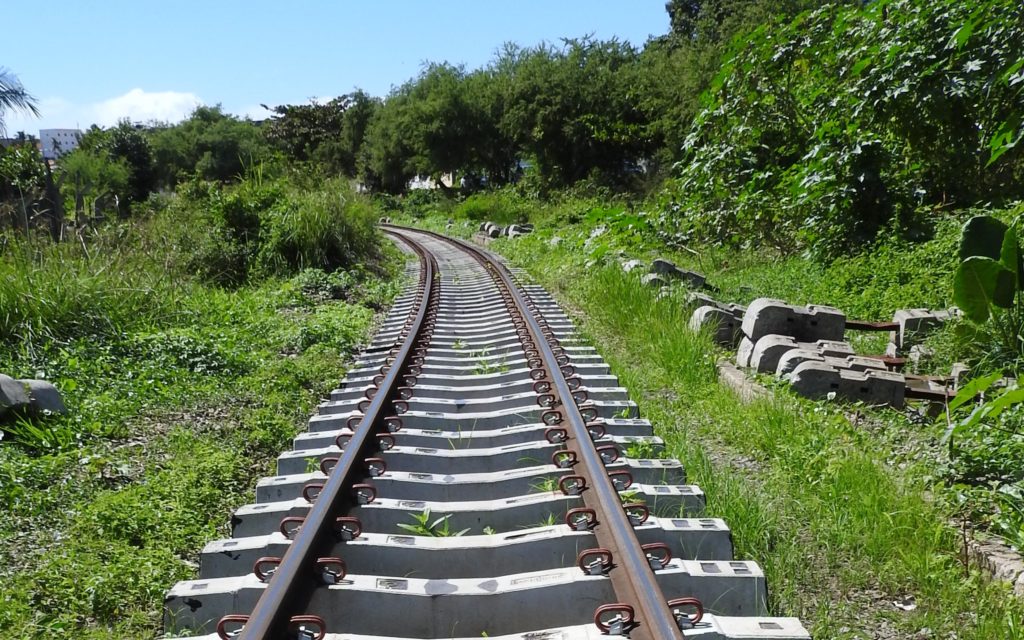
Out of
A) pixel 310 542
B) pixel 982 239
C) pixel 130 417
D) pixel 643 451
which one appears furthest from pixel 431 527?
pixel 982 239

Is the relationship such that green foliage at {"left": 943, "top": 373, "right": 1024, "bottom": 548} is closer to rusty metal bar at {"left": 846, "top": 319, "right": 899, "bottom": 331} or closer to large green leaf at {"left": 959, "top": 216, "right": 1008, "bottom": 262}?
large green leaf at {"left": 959, "top": 216, "right": 1008, "bottom": 262}

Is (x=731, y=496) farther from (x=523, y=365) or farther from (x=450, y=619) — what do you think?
(x=523, y=365)

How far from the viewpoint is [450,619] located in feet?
9.22

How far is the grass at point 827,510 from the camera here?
3.08 m

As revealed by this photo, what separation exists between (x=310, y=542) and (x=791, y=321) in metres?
5.35

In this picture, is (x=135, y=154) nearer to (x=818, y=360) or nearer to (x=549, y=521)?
(x=818, y=360)

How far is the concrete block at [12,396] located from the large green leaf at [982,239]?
6.64 metres

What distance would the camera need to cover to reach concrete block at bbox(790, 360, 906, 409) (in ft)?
18.2

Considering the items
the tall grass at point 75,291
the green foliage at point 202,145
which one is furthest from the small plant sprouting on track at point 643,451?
the green foliage at point 202,145

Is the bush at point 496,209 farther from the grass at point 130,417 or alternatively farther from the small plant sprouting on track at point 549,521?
the small plant sprouting on track at point 549,521

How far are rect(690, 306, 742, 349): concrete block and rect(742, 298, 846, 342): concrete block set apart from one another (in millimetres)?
455

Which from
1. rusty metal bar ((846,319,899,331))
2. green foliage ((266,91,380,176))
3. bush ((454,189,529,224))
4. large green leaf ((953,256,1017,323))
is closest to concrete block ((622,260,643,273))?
rusty metal bar ((846,319,899,331))

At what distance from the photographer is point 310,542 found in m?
3.07

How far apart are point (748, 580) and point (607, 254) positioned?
412 inches
